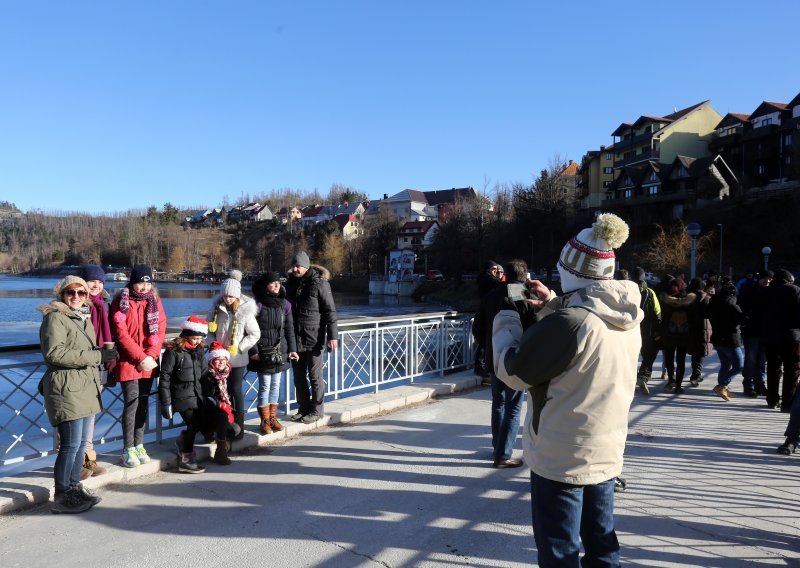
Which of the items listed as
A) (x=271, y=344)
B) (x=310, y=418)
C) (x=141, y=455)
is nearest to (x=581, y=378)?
(x=271, y=344)

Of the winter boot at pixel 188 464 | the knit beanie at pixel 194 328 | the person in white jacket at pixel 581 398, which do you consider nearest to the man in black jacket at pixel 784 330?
the person in white jacket at pixel 581 398

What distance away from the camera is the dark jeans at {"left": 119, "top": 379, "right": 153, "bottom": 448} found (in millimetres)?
4191

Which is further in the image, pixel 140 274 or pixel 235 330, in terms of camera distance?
pixel 235 330

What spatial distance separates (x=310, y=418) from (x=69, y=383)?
101 inches

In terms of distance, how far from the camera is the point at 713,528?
11.2 feet

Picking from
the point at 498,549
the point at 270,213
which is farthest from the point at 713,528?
the point at 270,213

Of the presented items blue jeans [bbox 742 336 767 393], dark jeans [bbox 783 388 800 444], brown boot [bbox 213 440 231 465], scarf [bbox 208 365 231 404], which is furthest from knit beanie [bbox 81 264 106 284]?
blue jeans [bbox 742 336 767 393]

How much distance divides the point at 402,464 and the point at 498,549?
5.29 ft

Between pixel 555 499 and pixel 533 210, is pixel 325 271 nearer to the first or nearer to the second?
pixel 555 499

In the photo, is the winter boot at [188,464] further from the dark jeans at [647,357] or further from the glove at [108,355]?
the dark jeans at [647,357]

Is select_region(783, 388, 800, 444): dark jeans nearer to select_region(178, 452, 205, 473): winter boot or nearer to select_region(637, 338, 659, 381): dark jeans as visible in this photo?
select_region(637, 338, 659, 381): dark jeans

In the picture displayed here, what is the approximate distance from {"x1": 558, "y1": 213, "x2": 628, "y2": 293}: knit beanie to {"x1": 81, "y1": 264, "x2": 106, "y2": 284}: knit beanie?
3.44 meters

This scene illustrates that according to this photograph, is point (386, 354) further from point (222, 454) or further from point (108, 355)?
point (108, 355)

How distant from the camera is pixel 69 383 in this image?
3574mm
